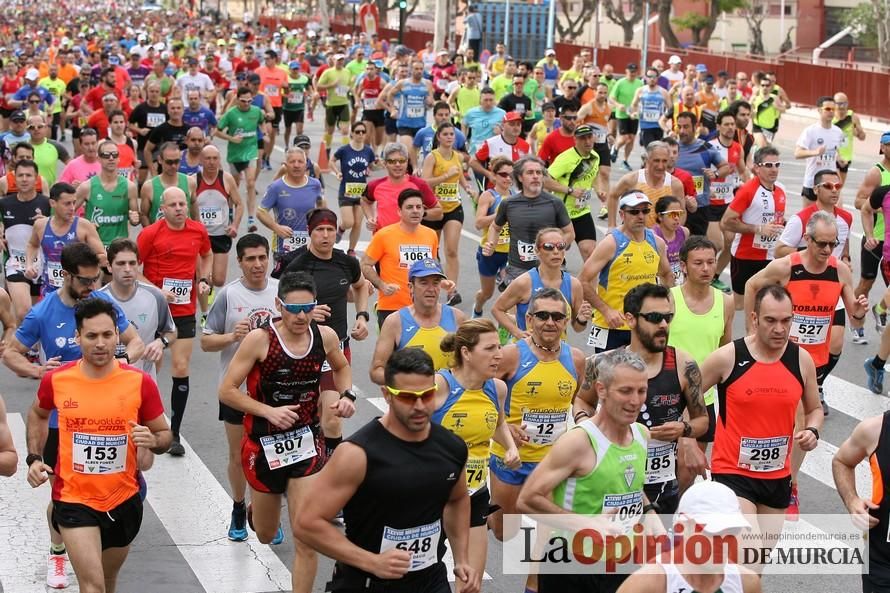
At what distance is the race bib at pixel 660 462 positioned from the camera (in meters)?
7.55

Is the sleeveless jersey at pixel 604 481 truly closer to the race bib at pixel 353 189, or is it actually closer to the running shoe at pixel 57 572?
the running shoe at pixel 57 572

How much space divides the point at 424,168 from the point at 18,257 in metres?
4.31

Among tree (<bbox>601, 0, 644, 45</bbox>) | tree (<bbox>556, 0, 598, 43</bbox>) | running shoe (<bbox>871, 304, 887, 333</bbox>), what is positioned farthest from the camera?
tree (<bbox>556, 0, 598, 43</bbox>)

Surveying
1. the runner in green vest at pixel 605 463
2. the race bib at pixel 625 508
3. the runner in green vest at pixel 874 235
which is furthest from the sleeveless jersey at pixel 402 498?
the runner in green vest at pixel 874 235

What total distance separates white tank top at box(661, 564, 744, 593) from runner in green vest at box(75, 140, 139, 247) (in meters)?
8.96

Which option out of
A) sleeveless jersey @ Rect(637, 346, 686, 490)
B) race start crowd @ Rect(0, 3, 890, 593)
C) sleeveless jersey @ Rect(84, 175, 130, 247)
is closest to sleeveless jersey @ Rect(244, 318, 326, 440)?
race start crowd @ Rect(0, 3, 890, 593)

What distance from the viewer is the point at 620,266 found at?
34.2ft

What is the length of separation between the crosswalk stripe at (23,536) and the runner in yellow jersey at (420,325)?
217 cm

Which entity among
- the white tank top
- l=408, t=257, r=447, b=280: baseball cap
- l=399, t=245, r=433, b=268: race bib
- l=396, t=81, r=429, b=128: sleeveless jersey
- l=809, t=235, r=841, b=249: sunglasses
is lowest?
the white tank top

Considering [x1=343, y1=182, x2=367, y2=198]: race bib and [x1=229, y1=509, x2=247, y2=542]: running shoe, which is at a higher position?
[x1=343, y1=182, x2=367, y2=198]: race bib

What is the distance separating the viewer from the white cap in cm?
506

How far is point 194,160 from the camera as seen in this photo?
49.4ft

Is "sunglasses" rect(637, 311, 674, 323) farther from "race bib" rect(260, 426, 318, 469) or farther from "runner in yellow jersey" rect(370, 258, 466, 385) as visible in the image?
"race bib" rect(260, 426, 318, 469)

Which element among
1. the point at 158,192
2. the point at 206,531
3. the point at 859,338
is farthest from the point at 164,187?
the point at 859,338
